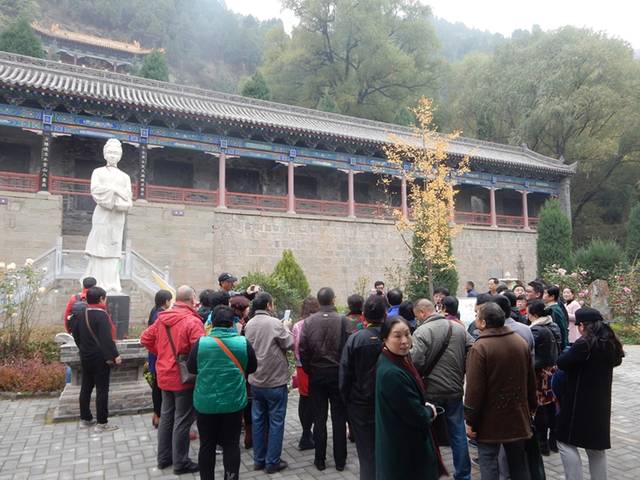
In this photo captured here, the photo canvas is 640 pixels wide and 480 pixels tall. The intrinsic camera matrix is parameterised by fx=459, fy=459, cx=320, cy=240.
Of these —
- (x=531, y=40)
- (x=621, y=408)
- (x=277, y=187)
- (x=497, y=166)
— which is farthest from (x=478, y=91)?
(x=621, y=408)

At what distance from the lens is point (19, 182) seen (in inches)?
606

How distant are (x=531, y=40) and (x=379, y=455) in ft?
123

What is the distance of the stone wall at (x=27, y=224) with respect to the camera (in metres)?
13.5

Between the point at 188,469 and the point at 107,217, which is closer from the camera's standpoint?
the point at 188,469

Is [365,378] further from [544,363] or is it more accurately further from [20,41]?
[20,41]

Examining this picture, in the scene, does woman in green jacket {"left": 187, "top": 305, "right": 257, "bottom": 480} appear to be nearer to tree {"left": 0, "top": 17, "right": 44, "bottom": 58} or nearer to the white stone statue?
the white stone statue

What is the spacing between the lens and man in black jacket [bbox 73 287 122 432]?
17.5ft

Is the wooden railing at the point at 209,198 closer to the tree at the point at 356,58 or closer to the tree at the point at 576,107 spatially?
the tree at the point at 576,107

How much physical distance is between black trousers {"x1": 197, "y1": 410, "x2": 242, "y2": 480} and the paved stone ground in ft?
1.85

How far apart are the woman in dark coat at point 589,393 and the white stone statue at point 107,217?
6.65m

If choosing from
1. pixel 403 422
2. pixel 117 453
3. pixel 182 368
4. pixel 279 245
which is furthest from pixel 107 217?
pixel 279 245

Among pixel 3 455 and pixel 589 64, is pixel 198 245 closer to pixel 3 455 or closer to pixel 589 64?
pixel 3 455

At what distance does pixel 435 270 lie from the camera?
637 inches

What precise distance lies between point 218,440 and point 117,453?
5.39 ft
